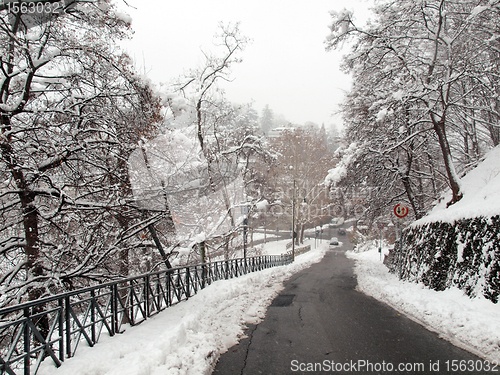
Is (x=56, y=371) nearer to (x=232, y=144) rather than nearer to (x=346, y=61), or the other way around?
(x=346, y=61)

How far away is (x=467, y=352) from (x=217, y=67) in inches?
622

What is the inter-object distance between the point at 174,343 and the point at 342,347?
302cm

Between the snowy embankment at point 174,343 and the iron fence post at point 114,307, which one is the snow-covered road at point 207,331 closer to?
the snowy embankment at point 174,343

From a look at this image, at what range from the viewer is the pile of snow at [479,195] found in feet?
26.4

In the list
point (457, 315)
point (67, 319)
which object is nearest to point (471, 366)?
point (457, 315)

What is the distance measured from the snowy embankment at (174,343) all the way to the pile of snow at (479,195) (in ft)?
21.0

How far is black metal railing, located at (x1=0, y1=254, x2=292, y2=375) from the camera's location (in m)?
4.03

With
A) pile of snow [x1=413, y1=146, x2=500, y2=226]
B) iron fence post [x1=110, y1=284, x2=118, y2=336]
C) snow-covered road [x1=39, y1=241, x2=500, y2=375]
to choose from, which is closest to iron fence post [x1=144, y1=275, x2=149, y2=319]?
snow-covered road [x1=39, y1=241, x2=500, y2=375]

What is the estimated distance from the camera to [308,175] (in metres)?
38.1

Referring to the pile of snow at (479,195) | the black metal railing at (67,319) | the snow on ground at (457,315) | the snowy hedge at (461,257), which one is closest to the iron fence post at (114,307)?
the black metal railing at (67,319)

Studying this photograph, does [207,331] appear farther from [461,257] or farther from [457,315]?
[461,257]

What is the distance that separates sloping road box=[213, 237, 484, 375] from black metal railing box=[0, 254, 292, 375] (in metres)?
2.35

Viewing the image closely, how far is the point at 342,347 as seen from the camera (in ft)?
18.2

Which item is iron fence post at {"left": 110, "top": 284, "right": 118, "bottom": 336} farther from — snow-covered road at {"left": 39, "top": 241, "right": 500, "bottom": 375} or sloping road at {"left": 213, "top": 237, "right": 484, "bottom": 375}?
sloping road at {"left": 213, "top": 237, "right": 484, "bottom": 375}
